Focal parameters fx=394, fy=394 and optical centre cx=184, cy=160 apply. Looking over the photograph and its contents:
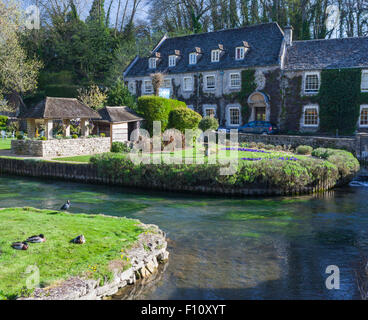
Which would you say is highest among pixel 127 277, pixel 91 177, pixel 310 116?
pixel 310 116

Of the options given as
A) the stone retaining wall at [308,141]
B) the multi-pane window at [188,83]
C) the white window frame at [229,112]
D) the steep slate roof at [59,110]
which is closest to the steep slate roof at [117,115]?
the steep slate roof at [59,110]

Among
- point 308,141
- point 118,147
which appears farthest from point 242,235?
point 308,141

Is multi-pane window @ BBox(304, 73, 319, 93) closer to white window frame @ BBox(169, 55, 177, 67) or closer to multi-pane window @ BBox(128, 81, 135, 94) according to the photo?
white window frame @ BBox(169, 55, 177, 67)

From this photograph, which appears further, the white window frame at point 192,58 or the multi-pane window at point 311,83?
the white window frame at point 192,58

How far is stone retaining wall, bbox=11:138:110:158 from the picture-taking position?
85.1 feet

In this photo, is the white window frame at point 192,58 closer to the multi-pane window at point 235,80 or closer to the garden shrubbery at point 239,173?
the multi-pane window at point 235,80

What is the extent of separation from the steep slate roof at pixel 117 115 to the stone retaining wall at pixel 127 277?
1775 centimetres

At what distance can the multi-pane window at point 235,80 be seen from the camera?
130 feet

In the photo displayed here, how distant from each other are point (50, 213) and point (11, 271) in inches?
204

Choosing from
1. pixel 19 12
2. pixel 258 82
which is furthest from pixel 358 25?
pixel 19 12

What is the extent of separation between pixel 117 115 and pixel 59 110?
4.16m

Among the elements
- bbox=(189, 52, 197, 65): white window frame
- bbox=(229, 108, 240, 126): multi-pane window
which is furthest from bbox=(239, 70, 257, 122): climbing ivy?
bbox=(189, 52, 197, 65): white window frame

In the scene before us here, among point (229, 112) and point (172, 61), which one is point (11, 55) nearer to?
point (172, 61)

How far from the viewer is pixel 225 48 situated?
136 feet
